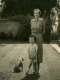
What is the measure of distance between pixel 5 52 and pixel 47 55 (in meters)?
0.73

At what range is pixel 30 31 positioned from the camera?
3.39 m

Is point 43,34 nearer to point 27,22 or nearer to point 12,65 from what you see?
point 27,22

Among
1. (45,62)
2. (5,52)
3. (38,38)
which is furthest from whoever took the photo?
(5,52)

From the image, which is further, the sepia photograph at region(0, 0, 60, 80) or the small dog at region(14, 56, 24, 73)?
the small dog at region(14, 56, 24, 73)

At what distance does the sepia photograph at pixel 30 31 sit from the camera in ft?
11.0

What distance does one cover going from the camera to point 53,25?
3.44 m

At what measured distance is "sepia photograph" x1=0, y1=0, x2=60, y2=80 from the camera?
3.35 metres

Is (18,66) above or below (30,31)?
below

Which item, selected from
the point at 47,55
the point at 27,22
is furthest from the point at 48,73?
the point at 27,22

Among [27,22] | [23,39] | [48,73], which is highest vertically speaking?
[27,22]

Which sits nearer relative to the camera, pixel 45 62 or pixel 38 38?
pixel 38 38

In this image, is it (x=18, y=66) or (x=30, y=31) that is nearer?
(x=30, y=31)

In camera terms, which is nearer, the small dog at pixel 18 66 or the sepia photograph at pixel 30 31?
the sepia photograph at pixel 30 31

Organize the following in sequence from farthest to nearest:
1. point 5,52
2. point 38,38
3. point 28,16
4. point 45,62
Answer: point 5,52 < point 45,62 < point 28,16 < point 38,38
